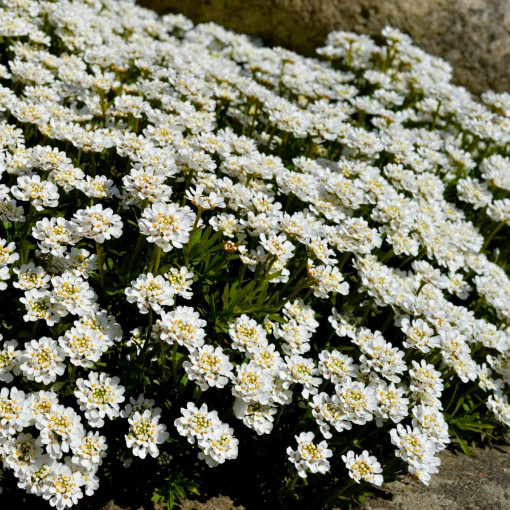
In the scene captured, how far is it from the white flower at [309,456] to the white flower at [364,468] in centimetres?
14

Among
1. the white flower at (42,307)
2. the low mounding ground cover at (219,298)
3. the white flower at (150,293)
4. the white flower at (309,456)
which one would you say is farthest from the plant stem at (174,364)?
the white flower at (309,456)

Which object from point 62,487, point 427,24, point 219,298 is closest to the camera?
point 62,487

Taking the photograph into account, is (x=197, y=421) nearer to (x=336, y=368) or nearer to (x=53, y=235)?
(x=336, y=368)

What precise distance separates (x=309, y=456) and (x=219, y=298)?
1.36 meters

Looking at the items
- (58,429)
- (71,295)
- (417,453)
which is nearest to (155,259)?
(71,295)

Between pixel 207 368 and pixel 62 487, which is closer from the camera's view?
pixel 62 487

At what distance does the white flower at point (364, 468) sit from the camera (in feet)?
11.8

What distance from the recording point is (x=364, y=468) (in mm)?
3621

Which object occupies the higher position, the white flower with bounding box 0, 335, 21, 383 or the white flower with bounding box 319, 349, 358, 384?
the white flower with bounding box 319, 349, 358, 384

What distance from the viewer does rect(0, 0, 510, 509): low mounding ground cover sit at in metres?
3.57

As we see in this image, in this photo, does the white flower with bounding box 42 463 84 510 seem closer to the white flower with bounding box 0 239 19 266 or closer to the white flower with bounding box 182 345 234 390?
the white flower with bounding box 182 345 234 390

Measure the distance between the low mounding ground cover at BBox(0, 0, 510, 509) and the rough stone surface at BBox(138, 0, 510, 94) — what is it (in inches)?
131

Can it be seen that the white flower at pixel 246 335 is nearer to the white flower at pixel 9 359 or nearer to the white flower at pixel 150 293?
the white flower at pixel 150 293

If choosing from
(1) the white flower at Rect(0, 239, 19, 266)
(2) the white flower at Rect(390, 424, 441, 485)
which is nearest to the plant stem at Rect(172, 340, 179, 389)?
(1) the white flower at Rect(0, 239, 19, 266)
